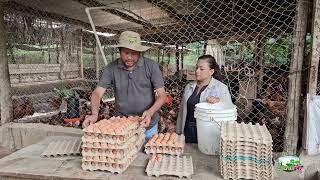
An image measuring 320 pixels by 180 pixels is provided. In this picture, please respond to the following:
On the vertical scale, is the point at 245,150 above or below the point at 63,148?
above

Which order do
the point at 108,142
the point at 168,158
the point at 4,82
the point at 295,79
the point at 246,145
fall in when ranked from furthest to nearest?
1. the point at 4,82
2. the point at 295,79
3. the point at 168,158
4. the point at 108,142
5. the point at 246,145

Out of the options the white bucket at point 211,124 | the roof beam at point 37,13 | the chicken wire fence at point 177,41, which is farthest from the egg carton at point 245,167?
the roof beam at point 37,13

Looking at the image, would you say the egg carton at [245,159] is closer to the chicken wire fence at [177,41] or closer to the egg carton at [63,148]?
the egg carton at [63,148]

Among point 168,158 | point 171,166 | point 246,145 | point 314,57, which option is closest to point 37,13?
point 168,158

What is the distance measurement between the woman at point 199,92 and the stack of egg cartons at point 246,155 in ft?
3.73

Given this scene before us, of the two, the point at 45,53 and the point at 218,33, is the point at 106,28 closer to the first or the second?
the point at 218,33

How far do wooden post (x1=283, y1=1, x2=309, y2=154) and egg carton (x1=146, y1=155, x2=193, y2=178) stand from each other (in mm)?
1492

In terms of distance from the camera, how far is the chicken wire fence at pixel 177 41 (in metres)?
4.73

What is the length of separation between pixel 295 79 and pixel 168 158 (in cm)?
173

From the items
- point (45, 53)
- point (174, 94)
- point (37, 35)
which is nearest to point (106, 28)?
point (37, 35)

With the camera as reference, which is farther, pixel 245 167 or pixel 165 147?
pixel 165 147

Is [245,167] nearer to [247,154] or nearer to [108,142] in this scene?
[247,154]

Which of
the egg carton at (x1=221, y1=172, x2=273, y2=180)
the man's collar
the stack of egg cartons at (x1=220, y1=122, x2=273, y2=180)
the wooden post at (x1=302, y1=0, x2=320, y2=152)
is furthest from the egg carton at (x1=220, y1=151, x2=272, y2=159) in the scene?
the man's collar

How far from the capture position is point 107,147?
6.90 ft
